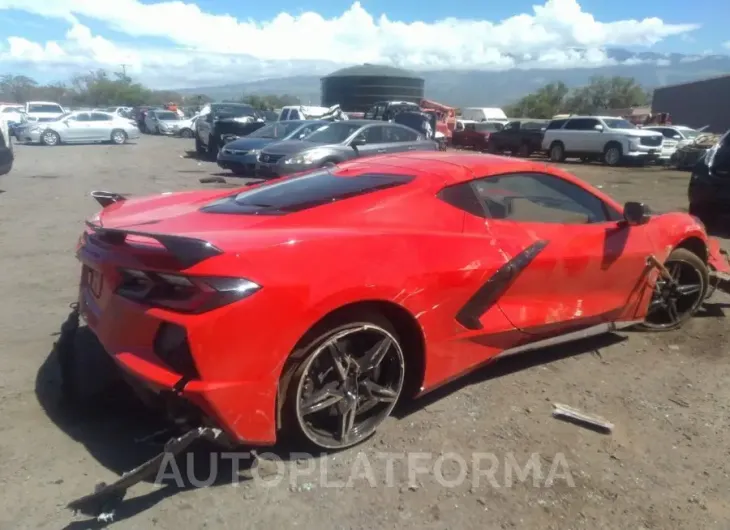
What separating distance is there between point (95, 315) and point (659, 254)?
11.9 ft

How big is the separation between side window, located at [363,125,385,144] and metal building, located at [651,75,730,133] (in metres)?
31.5

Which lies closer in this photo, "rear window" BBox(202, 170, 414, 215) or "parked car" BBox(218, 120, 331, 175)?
"rear window" BBox(202, 170, 414, 215)

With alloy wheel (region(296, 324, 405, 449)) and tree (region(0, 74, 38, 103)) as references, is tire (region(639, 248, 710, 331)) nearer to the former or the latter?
alloy wheel (region(296, 324, 405, 449))

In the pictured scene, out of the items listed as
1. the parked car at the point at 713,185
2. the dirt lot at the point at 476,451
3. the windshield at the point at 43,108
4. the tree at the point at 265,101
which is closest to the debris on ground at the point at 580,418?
the dirt lot at the point at 476,451

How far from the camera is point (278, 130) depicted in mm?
16422

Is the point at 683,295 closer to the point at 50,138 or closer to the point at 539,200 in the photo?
the point at 539,200

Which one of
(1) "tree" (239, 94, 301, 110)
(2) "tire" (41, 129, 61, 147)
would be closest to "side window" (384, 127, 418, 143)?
(2) "tire" (41, 129, 61, 147)

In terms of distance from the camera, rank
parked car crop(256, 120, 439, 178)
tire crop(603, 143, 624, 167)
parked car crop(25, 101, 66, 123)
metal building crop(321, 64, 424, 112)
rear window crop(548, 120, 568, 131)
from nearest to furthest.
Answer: parked car crop(256, 120, 439, 178), tire crop(603, 143, 624, 167), rear window crop(548, 120, 568, 131), parked car crop(25, 101, 66, 123), metal building crop(321, 64, 424, 112)

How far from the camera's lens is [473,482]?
117 inches

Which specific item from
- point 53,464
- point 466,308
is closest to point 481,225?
point 466,308

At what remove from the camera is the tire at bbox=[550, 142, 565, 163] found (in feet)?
80.4

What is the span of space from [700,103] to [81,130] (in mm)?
38073

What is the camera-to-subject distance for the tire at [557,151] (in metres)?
24.5

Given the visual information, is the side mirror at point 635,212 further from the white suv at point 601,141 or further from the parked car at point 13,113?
the parked car at point 13,113
